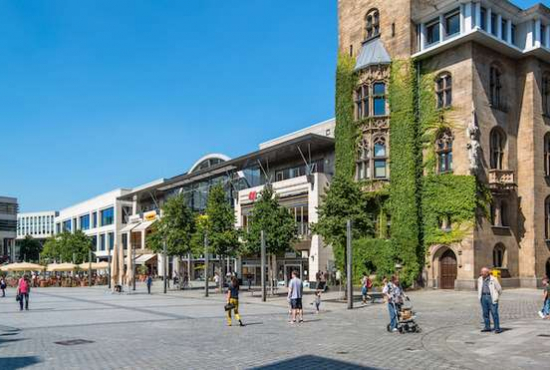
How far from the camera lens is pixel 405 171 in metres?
37.6

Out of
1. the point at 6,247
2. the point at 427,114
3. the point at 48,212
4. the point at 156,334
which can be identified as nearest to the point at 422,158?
the point at 427,114

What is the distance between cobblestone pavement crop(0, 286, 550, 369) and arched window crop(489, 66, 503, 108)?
17.6m

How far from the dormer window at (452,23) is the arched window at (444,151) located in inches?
261

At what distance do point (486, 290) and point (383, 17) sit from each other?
28836 millimetres

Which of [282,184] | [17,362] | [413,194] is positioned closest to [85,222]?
[282,184]

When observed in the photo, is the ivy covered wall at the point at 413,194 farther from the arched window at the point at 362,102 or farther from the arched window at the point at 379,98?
the arched window at the point at 362,102

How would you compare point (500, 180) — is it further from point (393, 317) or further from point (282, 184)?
point (393, 317)

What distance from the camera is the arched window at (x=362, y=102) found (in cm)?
4072

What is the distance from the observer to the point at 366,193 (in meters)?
39.6

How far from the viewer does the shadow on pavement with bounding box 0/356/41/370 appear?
1141cm

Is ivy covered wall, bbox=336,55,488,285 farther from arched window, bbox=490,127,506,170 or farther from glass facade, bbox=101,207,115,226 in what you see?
glass facade, bbox=101,207,115,226

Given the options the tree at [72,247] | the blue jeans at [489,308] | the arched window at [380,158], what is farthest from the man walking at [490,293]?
the tree at [72,247]

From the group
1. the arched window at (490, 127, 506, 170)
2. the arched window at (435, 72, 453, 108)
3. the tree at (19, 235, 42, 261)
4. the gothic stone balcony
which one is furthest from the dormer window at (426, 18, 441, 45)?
the tree at (19, 235, 42, 261)

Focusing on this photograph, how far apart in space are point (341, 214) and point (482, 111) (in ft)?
42.1
